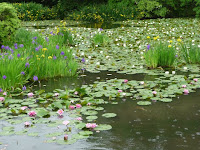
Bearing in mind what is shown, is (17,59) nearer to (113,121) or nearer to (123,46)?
(113,121)

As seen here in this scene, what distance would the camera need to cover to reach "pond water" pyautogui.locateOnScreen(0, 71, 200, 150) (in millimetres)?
3252

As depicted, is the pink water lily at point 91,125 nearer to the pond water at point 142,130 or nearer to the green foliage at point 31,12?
the pond water at point 142,130

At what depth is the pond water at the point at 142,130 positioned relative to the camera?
10.7ft

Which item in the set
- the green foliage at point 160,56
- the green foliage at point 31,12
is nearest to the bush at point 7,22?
the green foliage at point 160,56

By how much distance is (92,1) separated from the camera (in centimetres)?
2516

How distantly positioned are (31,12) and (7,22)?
14341 millimetres

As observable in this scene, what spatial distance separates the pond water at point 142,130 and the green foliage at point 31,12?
1839 centimetres

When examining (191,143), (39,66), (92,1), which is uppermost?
(92,1)

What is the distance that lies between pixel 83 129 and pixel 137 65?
3689 mm

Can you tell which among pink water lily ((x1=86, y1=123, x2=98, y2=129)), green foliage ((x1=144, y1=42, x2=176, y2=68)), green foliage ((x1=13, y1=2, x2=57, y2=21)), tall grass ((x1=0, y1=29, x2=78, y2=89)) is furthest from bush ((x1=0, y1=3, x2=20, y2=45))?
green foliage ((x1=13, y1=2, x2=57, y2=21))

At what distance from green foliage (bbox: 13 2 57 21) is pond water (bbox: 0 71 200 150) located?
1839cm

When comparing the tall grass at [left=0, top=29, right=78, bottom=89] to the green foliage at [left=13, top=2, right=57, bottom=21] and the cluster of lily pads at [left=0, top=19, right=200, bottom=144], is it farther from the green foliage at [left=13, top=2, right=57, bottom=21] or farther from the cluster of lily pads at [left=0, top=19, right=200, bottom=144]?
the green foliage at [left=13, top=2, right=57, bottom=21]

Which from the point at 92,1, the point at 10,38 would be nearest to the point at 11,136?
the point at 10,38

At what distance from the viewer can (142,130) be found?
3645mm
